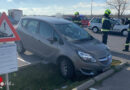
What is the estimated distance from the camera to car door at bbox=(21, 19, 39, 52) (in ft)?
20.1

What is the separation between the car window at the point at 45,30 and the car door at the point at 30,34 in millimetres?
295

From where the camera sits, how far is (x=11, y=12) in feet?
131

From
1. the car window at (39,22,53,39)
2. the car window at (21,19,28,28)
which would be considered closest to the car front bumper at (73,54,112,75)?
the car window at (39,22,53,39)

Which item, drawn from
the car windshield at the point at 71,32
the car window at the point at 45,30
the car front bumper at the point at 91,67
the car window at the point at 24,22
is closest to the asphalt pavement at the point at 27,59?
the car window at the point at 45,30

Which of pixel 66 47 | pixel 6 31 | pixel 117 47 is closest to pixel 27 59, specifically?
pixel 66 47

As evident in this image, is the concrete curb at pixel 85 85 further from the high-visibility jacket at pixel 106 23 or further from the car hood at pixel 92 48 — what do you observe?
the high-visibility jacket at pixel 106 23

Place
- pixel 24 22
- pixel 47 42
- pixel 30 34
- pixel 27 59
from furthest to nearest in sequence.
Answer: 1. pixel 24 22
2. pixel 27 59
3. pixel 30 34
4. pixel 47 42

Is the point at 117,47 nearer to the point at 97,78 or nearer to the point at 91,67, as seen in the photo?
the point at 97,78

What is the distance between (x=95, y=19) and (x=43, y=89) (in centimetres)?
1490

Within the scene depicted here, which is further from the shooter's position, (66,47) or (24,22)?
(24,22)

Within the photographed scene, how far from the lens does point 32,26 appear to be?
6.41 m

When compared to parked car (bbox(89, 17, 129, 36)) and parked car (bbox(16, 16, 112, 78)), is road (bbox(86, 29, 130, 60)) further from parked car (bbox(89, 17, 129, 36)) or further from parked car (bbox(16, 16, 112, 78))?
parked car (bbox(16, 16, 112, 78))

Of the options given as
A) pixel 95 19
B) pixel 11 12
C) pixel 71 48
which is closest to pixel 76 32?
pixel 71 48

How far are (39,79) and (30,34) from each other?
7.15 feet
